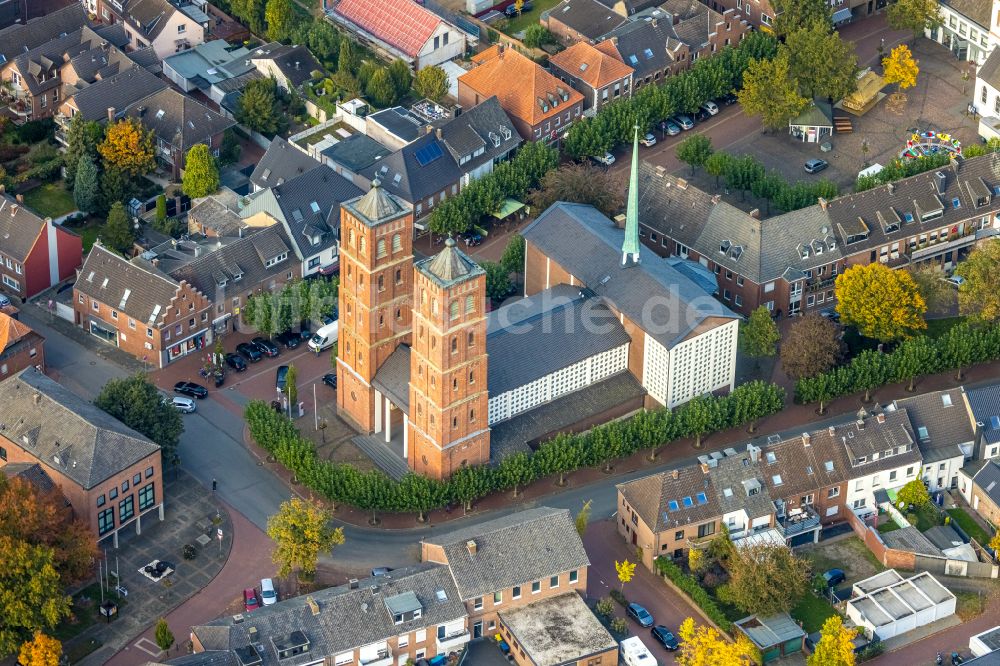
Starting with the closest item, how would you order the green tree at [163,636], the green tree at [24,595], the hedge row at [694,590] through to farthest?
the green tree at [24,595] → the green tree at [163,636] → the hedge row at [694,590]

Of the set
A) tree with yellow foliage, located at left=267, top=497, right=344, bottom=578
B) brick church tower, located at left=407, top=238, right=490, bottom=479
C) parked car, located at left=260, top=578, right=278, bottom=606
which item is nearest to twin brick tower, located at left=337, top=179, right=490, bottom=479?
brick church tower, located at left=407, top=238, right=490, bottom=479

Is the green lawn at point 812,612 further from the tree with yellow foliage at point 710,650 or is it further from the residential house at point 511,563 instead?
the residential house at point 511,563

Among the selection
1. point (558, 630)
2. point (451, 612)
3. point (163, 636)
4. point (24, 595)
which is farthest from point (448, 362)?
point (24, 595)

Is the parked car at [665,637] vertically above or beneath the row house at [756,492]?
beneath

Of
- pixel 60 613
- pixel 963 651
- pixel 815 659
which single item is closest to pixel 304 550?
pixel 60 613

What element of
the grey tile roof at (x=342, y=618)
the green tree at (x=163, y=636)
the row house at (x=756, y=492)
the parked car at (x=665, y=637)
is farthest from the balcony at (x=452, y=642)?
the green tree at (x=163, y=636)

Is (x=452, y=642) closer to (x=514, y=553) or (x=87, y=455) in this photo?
(x=514, y=553)

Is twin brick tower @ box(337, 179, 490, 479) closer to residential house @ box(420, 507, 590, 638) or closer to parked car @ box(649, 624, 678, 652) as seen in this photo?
residential house @ box(420, 507, 590, 638)
